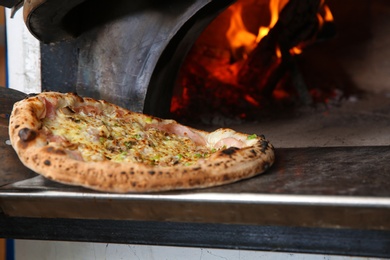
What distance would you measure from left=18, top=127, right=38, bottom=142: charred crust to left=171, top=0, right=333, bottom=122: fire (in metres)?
1.72

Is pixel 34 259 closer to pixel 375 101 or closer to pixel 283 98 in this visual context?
pixel 283 98

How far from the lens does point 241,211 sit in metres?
1.35

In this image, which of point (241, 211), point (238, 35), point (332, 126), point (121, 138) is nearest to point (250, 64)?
point (238, 35)

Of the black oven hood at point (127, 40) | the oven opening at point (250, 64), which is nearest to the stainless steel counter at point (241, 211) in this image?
the black oven hood at point (127, 40)

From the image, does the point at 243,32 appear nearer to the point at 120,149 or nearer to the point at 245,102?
the point at 245,102

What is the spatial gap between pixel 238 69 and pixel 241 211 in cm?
223

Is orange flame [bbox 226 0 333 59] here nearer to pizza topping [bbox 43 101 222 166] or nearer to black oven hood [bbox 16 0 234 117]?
black oven hood [bbox 16 0 234 117]

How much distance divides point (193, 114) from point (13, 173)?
162 centimetres

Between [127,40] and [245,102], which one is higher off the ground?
[127,40]

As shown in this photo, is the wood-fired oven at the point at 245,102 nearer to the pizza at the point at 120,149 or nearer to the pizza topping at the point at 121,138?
the pizza at the point at 120,149

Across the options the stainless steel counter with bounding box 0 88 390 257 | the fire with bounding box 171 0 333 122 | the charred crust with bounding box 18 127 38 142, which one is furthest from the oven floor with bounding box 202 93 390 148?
the charred crust with bounding box 18 127 38 142

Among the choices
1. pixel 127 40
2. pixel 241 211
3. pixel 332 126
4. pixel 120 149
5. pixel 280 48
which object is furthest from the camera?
pixel 280 48

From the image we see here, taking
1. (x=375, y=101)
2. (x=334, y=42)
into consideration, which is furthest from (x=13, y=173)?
(x=334, y=42)

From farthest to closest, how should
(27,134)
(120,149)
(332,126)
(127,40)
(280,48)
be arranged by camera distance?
(280,48)
(332,126)
(127,40)
(120,149)
(27,134)
